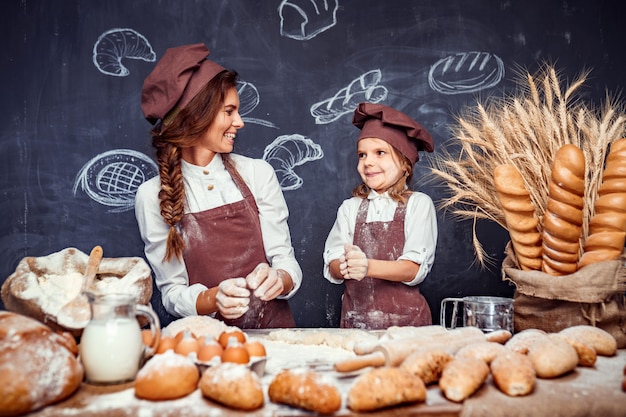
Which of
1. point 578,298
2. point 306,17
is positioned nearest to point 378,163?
point 578,298

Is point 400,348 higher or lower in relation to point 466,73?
lower

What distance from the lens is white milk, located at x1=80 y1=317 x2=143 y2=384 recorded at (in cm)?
122

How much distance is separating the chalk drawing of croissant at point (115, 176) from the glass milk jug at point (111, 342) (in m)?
2.00

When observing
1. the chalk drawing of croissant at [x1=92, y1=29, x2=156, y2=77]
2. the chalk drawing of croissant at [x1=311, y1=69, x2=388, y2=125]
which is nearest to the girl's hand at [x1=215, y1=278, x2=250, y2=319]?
the chalk drawing of croissant at [x1=311, y1=69, x2=388, y2=125]

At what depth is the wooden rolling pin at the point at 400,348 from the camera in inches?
49.6

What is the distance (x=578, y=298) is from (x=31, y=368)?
1.51 meters

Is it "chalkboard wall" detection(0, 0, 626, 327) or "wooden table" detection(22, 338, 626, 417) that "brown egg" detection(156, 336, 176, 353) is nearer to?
"wooden table" detection(22, 338, 626, 417)

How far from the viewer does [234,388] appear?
108 cm

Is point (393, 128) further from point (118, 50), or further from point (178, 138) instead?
point (118, 50)

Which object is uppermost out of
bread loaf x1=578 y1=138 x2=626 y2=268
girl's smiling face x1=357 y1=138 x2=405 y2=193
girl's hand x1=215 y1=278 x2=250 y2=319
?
girl's smiling face x1=357 y1=138 x2=405 y2=193

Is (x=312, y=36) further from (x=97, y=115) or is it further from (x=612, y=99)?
(x=612, y=99)

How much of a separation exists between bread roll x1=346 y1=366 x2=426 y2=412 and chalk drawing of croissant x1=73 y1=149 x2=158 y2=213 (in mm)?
2389

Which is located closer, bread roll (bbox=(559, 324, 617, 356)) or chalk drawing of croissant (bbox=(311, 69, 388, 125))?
bread roll (bbox=(559, 324, 617, 356))

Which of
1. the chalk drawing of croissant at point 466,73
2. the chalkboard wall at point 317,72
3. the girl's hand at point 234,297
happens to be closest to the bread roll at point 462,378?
the girl's hand at point 234,297
